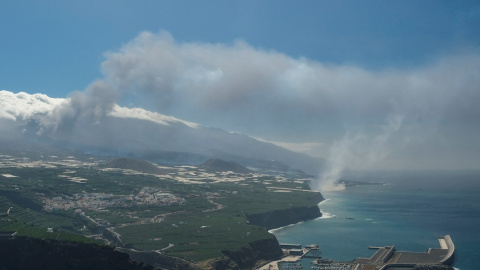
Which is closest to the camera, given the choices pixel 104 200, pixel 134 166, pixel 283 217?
pixel 104 200

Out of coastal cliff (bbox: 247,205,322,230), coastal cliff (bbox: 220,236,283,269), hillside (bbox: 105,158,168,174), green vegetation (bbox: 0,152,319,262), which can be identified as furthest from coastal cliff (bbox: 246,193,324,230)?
hillside (bbox: 105,158,168,174)

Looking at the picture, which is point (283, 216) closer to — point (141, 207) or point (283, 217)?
point (283, 217)

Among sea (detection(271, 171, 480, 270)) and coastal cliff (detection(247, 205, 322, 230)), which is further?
coastal cliff (detection(247, 205, 322, 230))

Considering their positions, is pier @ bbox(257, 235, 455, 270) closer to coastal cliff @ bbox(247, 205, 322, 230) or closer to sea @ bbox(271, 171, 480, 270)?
sea @ bbox(271, 171, 480, 270)

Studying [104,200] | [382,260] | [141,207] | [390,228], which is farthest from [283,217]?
[382,260]

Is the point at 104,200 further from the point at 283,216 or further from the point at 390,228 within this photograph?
the point at 390,228

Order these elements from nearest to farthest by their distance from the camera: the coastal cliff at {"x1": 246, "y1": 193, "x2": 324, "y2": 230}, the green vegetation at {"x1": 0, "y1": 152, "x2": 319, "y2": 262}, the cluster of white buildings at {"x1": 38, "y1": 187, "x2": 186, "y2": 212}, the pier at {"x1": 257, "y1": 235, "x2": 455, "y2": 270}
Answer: the pier at {"x1": 257, "y1": 235, "x2": 455, "y2": 270} → the green vegetation at {"x1": 0, "y1": 152, "x2": 319, "y2": 262} → the cluster of white buildings at {"x1": 38, "y1": 187, "x2": 186, "y2": 212} → the coastal cliff at {"x1": 246, "y1": 193, "x2": 324, "y2": 230}

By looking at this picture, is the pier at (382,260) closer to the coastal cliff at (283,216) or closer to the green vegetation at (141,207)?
the green vegetation at (141,207)

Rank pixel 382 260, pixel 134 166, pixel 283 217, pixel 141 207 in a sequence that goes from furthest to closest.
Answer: pixel 134 166, pixel 283 217, pixel 141 207, pixel 382 260

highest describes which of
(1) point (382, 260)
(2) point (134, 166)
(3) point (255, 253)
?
(2) point (134, 166)

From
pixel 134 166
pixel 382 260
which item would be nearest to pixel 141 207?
pixel 382 260

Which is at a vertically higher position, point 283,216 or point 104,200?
point 104,200

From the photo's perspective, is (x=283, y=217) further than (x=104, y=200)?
Yes
